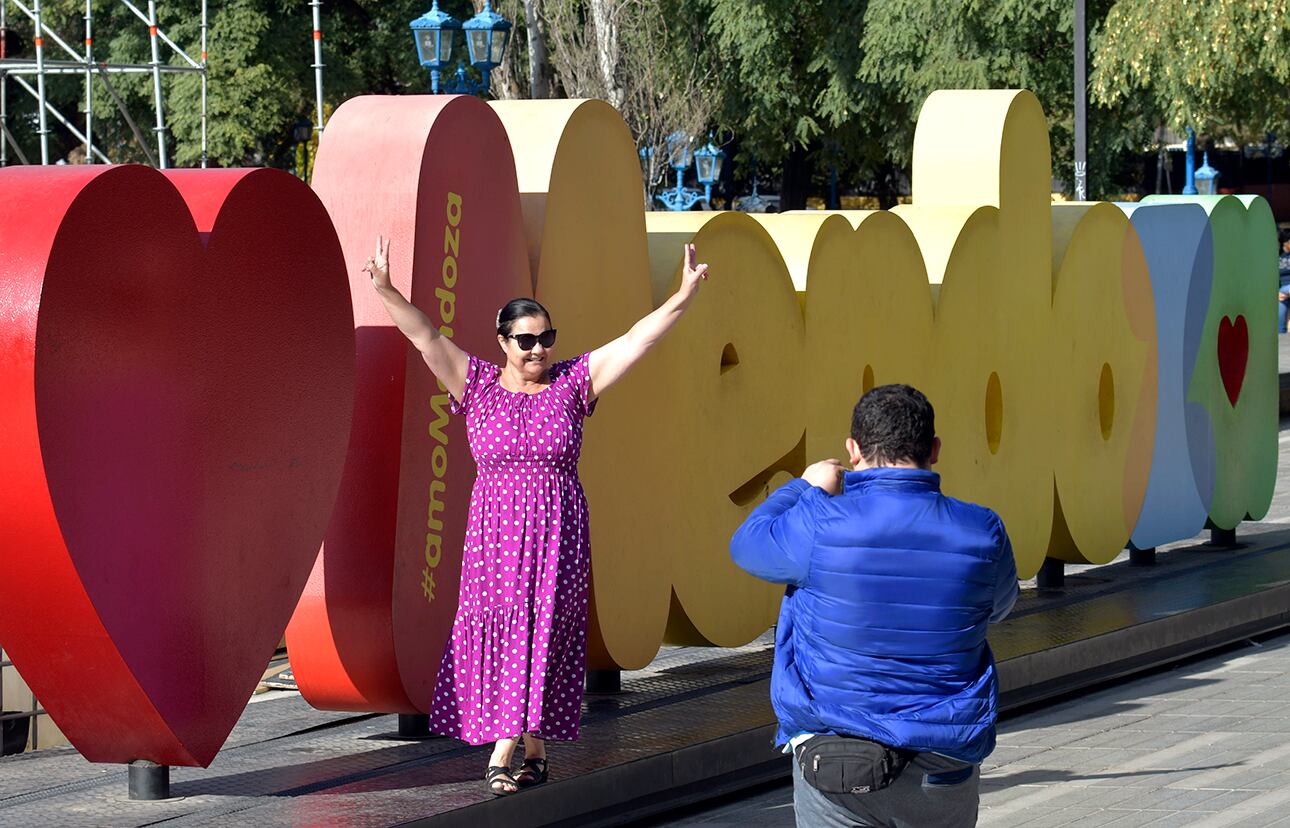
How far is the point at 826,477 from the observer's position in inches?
157

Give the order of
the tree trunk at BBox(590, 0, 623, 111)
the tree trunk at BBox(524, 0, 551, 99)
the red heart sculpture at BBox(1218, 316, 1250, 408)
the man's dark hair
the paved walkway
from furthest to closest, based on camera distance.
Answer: the tree trunk at BBox(524, 0, 551, 99) < the tree trunk at BBox(590, 0, 623, 111) < the red heart sculpture at BBox(1218, 316, 1250, 408) < the paved walkway < the man's dark hair

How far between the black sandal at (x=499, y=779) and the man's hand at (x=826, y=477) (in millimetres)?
2156

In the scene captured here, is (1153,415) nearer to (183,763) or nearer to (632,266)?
(632,266)

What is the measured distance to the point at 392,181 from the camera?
6395 millimetres

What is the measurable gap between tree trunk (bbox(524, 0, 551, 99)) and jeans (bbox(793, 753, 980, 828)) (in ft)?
90.2

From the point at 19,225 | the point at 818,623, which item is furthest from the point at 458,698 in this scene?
the point at 818,623

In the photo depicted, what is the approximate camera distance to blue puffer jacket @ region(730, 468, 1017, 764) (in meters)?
3.77

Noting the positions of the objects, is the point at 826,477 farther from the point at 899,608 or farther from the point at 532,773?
the point at 532,773

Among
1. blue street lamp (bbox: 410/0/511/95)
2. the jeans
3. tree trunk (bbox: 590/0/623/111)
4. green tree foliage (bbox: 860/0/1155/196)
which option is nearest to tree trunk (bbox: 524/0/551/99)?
tree trunk (bbox: 590/0/623/111)

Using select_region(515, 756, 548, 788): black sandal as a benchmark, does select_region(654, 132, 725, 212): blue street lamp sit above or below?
above

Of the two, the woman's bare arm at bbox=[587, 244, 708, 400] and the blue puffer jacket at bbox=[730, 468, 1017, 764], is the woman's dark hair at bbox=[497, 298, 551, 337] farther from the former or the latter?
the blue puffer jacket at bbox=[730, 468, 1017, 764]

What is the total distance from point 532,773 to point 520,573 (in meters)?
0.60

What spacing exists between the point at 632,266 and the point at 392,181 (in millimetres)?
1459

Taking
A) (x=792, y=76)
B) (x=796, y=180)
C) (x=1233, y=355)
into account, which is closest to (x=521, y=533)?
(x=1233, y=355)
